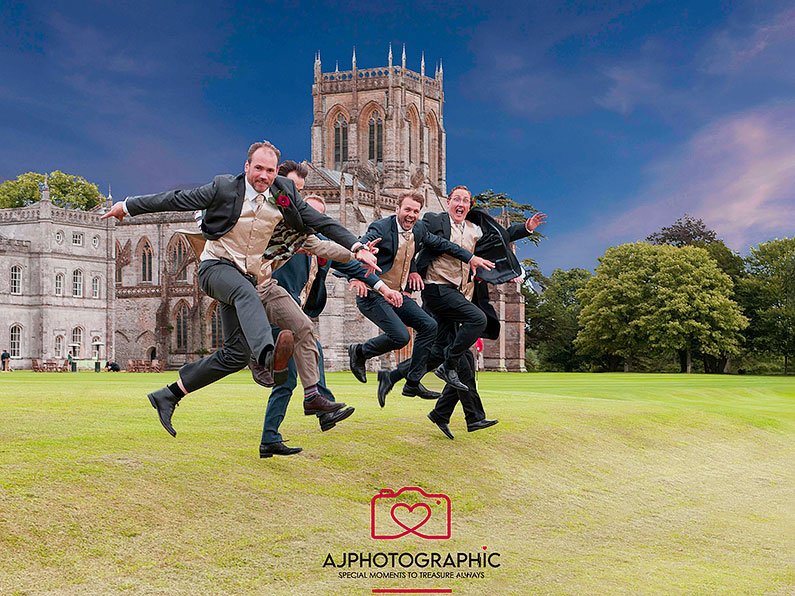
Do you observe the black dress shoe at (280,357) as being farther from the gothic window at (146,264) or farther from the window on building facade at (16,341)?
the gothic window at (146,264)

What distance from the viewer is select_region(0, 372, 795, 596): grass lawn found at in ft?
22.2

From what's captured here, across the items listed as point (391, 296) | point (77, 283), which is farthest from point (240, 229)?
point (77, 283)

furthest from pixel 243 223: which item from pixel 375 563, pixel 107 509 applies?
pixel 375 563

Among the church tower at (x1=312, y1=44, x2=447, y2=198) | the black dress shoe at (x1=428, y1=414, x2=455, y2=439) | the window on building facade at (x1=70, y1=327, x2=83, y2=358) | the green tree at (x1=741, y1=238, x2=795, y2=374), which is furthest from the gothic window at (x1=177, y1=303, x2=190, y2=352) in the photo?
the black dress shoe at (x1=428, y1=414, x2=455, y2=439)

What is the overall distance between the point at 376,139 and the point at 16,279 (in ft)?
111

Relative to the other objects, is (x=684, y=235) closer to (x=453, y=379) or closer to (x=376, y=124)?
(x=376, y=124)

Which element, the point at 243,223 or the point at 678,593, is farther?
the point at 243,223

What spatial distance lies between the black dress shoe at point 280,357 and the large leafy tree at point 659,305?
55100mm

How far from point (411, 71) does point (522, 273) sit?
73.3m

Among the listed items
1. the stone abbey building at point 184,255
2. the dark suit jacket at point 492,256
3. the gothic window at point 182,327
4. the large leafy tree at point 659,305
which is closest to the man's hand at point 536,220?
the dark suit jacket at point 492,256

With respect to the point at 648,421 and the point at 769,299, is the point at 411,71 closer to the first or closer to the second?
the point at 769,299

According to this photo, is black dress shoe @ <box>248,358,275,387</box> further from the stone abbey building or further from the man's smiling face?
the stone abbey building

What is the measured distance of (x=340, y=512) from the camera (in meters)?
8.44

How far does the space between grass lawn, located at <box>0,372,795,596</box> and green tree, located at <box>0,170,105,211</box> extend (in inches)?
2528
